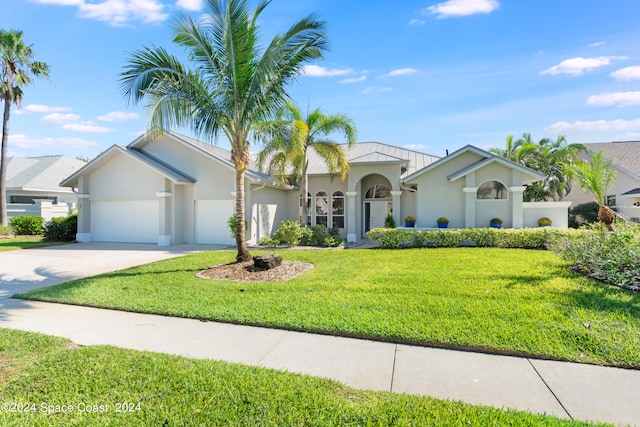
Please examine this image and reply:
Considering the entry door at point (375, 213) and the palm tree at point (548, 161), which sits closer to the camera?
the entry door at point (375, 213)

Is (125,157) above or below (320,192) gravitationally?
above

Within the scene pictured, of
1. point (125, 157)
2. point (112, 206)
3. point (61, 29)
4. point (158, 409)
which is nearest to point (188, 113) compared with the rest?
point (61, 29)

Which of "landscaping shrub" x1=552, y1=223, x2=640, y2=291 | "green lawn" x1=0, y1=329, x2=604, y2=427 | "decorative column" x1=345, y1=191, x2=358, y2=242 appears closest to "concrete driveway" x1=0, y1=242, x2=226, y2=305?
"green lawn" x1=0, y1=329, x2=604, y2=427

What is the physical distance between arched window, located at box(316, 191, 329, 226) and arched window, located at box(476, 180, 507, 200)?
8.77 metres

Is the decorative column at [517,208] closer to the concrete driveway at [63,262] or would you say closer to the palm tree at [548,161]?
the palm tree at [548,161]

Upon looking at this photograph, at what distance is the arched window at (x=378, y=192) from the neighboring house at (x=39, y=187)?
23.2 m

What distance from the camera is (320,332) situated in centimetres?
527

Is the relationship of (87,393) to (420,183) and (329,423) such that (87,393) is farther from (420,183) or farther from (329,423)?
(420,183)

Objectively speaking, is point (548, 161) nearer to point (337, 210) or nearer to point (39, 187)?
Result: point (337, 210)

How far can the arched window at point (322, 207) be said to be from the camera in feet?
68.6

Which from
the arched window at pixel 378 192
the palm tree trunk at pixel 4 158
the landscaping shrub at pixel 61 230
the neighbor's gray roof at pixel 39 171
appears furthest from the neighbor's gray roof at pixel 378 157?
the neighbor's gray roof at pixel 39 171

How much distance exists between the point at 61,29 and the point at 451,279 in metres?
14.8

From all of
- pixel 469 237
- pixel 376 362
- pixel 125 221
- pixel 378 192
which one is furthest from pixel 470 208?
pixel 125 221

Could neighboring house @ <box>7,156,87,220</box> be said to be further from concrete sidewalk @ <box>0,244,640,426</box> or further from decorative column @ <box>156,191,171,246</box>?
concrete sidewalk @ <box>0,244,640,426</box>
